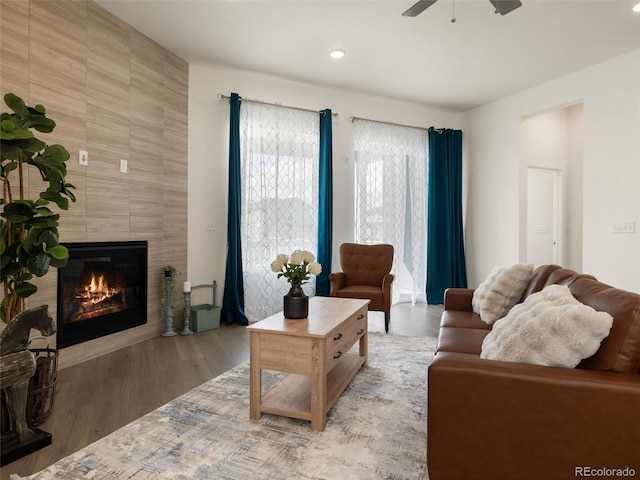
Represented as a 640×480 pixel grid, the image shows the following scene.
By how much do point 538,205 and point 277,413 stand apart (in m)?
5.63

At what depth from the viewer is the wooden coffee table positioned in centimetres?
201

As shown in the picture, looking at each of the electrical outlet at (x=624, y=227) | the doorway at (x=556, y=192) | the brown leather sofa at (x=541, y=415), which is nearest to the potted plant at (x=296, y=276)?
the brown leather sofa at (x=541, y=415)

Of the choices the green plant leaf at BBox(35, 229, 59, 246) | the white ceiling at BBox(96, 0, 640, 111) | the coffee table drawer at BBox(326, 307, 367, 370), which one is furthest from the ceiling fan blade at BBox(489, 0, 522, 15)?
the green plant leaf at BBox(35, 229, 59, 246)

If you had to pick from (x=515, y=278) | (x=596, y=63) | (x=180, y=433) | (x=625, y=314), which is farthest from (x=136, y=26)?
(x=596, y=63)

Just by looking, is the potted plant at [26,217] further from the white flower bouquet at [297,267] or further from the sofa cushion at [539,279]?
the sofa cushion at [539,279]

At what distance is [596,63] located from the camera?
14.0 feet

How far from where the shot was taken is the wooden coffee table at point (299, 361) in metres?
2.01

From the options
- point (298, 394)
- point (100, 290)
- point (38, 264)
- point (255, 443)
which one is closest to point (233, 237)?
point (100, 290)

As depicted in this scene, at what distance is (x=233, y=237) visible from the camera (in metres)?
4.39

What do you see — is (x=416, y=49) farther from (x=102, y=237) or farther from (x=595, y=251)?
(x=102, y=237)

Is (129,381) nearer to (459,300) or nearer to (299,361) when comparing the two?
(299,361)

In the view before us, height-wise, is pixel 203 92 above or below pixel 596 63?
below

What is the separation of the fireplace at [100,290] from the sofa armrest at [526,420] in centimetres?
287

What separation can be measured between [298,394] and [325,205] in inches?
117
